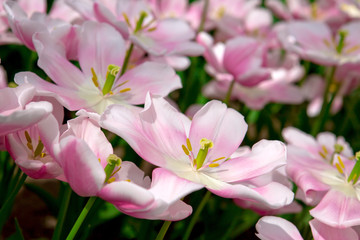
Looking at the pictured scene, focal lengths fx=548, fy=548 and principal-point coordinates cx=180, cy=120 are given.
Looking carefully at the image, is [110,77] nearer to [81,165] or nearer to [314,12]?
[81,165]

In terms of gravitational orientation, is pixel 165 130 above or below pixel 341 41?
above

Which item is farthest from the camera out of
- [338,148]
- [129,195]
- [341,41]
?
[341,41]

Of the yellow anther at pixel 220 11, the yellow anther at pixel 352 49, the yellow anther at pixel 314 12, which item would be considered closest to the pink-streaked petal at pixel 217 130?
the yellow anther at pixel 352 49

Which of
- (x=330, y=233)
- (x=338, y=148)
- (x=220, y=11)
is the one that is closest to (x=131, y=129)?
(x=330, y=233)

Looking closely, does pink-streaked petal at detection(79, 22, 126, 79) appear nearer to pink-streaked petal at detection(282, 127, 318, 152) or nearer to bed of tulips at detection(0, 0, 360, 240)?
bed of tulips at detection(0, 0, 360, 240)

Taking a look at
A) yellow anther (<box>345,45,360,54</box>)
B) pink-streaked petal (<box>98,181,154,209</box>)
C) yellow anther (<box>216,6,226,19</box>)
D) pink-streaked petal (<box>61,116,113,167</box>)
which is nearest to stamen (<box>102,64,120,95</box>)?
pink-streaked petal (<box>61,116,113,167</box>)

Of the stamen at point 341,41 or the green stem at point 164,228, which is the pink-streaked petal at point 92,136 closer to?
the green stem at point 164,228

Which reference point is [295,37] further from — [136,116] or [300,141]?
[136,116]
